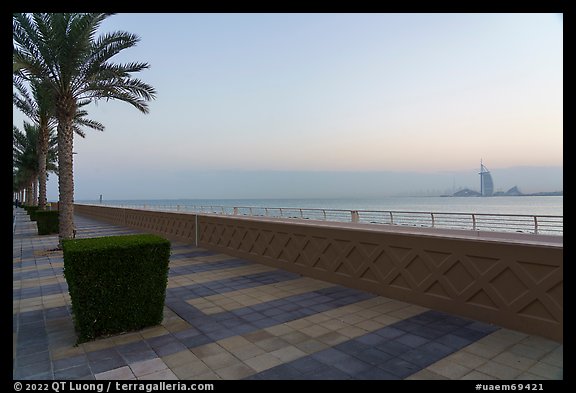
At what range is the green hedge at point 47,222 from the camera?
688 inches

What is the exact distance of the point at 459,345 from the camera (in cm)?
418

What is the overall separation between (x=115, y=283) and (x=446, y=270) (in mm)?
4598

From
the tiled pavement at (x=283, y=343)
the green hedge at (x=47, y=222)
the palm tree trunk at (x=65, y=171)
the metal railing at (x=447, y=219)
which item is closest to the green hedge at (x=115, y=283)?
the tiled pavement at (x=283, y=343)

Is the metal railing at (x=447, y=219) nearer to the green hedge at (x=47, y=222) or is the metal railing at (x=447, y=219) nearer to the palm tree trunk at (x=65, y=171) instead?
the palm tree trunk at (x=65, y=171)

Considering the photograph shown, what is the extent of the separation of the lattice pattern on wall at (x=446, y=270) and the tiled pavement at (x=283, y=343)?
210 millimetres

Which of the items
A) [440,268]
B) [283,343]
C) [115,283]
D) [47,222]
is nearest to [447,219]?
[440,268]

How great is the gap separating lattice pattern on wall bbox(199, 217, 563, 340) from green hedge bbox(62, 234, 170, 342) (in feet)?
11.0

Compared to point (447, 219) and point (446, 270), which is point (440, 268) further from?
point (447, 219)

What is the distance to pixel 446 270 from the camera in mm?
5324

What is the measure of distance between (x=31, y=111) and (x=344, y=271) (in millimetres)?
19811
